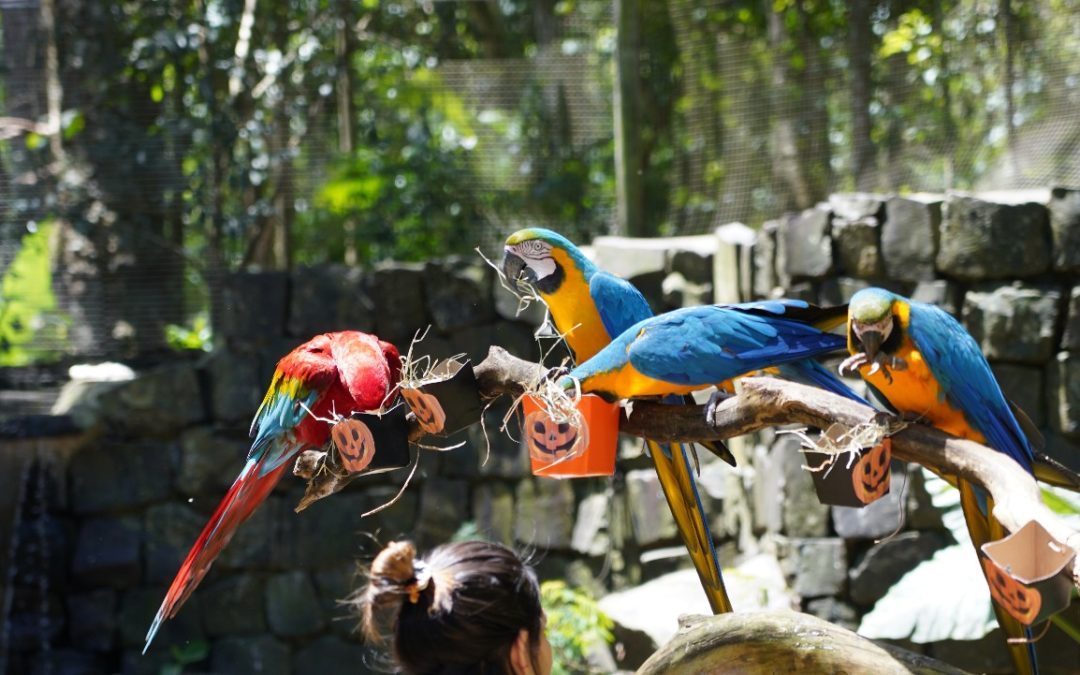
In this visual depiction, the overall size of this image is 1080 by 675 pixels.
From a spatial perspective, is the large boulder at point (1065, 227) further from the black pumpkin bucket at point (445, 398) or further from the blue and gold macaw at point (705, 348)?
the black pumpkin bucket at point (445, 398)

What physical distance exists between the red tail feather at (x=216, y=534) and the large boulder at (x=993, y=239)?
227cm

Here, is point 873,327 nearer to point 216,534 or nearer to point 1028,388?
point 216,534

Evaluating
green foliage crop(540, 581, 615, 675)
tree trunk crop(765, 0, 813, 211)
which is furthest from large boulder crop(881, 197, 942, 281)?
green foliage crop(540, 581, 615, 675)

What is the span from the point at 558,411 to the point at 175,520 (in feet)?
11.1

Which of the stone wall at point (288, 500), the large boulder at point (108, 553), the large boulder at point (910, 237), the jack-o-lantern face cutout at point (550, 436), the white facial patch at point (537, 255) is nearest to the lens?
the jack-o-lantern face cutout at point (550, 436)

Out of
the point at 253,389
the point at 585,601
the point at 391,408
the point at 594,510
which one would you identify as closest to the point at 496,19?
the point at 253,389

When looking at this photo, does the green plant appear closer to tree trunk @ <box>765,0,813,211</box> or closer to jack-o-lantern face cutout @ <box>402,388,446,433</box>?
tree trunk @ <box>765,0,813,211</box>

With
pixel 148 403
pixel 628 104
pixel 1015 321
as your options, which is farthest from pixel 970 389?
pixel 148 403

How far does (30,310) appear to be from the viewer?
4.61 m

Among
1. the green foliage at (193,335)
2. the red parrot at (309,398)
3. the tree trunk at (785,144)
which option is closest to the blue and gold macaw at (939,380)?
the red parrot at (309,398)

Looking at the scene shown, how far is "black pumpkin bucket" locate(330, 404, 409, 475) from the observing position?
5.18 feet

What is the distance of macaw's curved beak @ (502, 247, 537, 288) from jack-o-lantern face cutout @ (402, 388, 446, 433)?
1.14 feet

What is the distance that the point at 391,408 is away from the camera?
1.62m

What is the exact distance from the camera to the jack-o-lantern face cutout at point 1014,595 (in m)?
1.07
